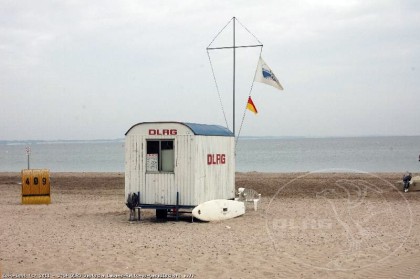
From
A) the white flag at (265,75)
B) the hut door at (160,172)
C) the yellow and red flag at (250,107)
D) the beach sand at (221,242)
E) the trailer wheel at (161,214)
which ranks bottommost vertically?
the beach sand at (221,242)

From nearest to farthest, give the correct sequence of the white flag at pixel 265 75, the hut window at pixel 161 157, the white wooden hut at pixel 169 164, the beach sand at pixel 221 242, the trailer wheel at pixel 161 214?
1. the beach sand at pixel 221 242
2. the white wooden hut at pixel 169 164
3. the hut window at pixel 161 157
4. the trailer wheel at pixel 161 214
5. the white flag at pixel 265 75

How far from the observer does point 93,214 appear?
18062mm

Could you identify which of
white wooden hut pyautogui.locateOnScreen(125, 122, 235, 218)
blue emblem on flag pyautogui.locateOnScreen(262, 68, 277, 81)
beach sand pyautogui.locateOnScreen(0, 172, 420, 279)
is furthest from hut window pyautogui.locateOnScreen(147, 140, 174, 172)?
blue emblem on flag pyautogui.locateOnScreen(262, 68, 277, 81)

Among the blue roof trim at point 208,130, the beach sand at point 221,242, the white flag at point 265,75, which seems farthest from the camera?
the white flag at point 265,75

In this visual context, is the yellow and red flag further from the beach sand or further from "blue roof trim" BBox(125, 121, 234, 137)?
the beach sand

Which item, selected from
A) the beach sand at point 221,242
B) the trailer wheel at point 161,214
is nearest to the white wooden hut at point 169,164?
the trailer wheel at point 161,214

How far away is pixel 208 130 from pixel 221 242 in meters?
5.26

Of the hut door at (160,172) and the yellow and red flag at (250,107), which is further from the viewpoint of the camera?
the yellow and red flag at (250,107)

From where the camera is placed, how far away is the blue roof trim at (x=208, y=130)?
52.5ft

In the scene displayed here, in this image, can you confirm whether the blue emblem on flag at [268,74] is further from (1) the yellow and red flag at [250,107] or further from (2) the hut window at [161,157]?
(2) the hut window at [161,157]

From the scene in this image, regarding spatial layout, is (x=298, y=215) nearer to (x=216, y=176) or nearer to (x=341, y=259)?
(x=216, y=176)

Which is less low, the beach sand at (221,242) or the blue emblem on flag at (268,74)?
the blue emblem on flag at (268,74)

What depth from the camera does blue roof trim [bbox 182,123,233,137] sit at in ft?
52.5

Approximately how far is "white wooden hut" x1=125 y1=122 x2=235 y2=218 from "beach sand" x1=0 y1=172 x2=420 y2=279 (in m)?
0.79
